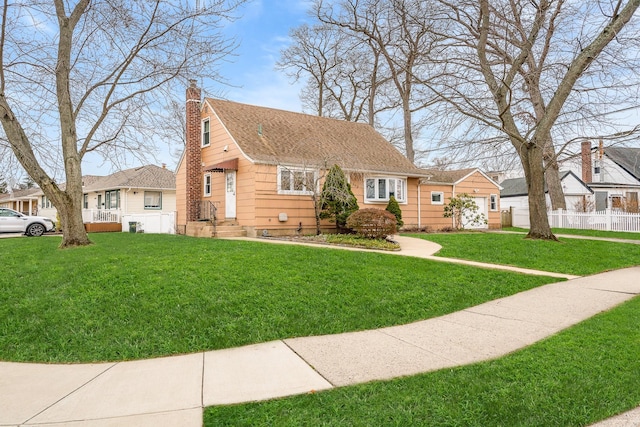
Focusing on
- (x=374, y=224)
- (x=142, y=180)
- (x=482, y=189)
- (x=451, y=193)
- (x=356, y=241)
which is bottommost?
(x=356, y=241)

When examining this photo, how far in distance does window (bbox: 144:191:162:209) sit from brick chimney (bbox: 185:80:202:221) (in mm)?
11940

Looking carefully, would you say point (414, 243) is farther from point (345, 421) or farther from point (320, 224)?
point (345, 421)

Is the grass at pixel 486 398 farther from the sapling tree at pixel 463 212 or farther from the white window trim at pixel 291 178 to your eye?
the sapling tree at pixel 463 212

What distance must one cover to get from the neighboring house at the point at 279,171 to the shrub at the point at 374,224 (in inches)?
108

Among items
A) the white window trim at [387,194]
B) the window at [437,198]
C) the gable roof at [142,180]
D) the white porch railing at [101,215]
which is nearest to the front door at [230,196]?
the white window trim at [387,194]

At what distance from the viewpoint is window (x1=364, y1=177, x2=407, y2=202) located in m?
18.3

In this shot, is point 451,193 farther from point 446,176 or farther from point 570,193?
point 570,193

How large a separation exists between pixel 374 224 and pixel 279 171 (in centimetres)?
453

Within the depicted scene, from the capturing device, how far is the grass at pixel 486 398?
2992 mm

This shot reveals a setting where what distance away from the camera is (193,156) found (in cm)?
1816

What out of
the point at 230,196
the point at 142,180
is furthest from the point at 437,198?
the point at 142,180

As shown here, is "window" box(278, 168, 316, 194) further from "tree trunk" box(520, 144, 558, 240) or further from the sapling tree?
the sapling tree

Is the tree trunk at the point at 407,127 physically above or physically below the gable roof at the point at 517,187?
above

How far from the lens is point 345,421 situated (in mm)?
2961
